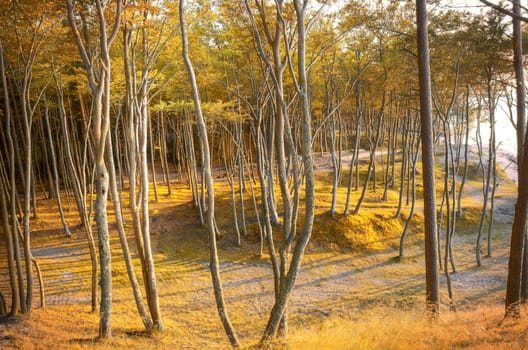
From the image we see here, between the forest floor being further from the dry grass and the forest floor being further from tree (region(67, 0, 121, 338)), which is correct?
tree (region(67, 0, 121, 338))

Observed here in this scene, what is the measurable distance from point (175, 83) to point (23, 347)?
43.2 feet

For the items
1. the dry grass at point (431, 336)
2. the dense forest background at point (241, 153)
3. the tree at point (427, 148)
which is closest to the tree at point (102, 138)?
the dense forest background at point (241, 153)

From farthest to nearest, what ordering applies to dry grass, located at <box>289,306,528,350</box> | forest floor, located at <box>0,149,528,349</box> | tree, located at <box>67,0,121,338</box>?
1. tree, located at <box>67,0,121,338</box>
2. forest floor, located at <box>0,149,528,349</box>
3. dry grass, located at <box>289,306,528,350</box>

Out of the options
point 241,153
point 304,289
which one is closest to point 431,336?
point 304,289

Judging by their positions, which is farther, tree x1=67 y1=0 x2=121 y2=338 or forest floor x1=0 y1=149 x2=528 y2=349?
tree x1=67 y1=0 x2=121 y2=338

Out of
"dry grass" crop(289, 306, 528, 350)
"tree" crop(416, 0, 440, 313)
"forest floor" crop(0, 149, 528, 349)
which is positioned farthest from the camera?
"tree" crop(416, 0, 440, 313)

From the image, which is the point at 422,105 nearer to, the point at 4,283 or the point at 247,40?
the point at 247,40

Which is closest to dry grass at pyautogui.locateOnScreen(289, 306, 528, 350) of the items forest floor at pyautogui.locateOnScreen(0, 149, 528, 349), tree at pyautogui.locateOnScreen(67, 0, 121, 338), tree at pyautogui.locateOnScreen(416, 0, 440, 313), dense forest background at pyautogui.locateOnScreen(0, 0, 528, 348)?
forest floor at pyautogui.locateOnScreen(0, 149, 528, 349)

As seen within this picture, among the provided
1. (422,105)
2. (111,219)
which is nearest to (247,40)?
(422,105)

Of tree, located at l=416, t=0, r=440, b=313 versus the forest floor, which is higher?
tree, located at l=416, t=0, r=440, b=313

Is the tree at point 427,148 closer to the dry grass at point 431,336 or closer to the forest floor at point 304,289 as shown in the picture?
the forest floor at point 304,289

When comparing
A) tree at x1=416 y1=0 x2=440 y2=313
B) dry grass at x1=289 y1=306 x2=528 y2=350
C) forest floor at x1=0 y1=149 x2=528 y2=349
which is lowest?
forest floor at x1=0 y1=149 x2=528 y2=349

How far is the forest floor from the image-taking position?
22.3 feet

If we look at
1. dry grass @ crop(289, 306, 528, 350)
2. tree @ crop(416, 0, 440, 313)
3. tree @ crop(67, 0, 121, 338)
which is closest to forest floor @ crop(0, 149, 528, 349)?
dry grass @ crop(289, 306, 528, 350)
